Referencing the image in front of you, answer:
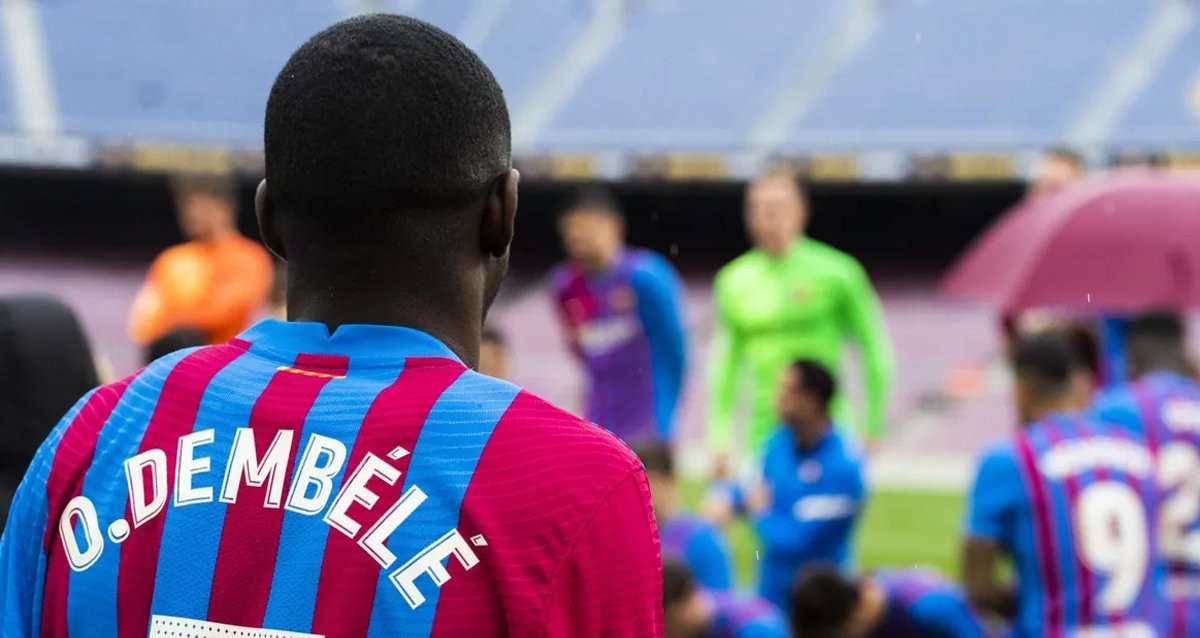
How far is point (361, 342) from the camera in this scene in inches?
53.4

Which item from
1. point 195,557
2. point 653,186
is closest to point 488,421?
point 195,557

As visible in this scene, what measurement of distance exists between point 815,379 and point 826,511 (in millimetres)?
503

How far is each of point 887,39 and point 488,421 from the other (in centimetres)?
1936

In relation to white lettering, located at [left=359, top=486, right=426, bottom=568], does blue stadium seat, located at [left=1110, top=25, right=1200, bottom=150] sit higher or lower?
higher

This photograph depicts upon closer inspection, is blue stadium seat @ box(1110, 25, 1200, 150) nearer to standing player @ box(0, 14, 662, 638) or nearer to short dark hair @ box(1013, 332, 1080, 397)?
short dark hair @ box(1013, 332, 1080, 397)

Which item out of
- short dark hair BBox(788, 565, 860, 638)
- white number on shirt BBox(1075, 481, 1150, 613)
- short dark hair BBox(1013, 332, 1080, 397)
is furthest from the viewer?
short dark hair BBox(788, 565, 860, 638)

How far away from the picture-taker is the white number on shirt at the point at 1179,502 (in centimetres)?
392

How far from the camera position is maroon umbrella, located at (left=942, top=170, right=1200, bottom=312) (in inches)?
185

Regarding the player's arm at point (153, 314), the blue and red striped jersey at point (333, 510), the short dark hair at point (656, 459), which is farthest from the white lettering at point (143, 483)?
the player's arm at point (153, 314)

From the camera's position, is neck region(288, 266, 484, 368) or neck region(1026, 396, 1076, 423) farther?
neck region(1026, 396, 1076, 423)

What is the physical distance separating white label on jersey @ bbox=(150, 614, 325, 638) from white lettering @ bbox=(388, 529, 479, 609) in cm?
8

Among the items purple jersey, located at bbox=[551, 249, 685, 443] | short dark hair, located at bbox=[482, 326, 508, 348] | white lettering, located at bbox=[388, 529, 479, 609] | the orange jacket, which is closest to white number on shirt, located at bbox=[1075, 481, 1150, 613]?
short dark hair, located at bbox=[482, 326, 508, 348]

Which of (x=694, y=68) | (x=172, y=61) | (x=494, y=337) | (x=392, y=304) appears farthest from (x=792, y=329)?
(x=172, y=61)

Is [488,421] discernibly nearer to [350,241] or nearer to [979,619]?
[350,241]
